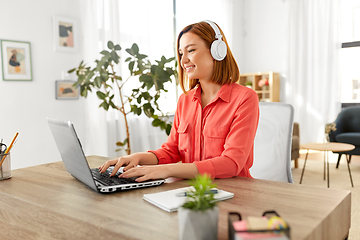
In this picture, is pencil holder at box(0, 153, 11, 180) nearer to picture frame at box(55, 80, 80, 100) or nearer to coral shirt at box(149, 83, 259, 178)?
coral shirt at box(149, 83, 259, 178)

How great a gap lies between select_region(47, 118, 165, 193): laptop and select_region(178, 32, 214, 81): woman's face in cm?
54

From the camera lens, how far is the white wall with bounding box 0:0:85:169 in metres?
3.25

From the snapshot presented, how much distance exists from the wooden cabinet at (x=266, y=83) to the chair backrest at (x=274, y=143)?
15.9 feet

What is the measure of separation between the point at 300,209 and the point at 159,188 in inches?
16.2

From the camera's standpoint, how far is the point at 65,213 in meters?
0.81

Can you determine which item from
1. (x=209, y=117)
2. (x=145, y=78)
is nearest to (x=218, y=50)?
(x=209, y=117)

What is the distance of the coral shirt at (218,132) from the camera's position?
118 centimetres

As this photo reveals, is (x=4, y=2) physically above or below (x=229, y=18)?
below

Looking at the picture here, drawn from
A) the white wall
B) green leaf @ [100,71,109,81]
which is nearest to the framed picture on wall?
the white wall

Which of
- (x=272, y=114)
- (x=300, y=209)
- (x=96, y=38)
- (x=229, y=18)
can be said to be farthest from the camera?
(x=229, y=18)

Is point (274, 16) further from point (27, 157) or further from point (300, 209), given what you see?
point (300, 209)

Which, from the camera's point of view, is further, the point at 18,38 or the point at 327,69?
the point at 327,69

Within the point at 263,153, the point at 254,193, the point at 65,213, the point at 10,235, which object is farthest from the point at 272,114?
the point at 10,235

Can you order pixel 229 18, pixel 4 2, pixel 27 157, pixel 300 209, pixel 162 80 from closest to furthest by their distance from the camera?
pixel 300 209 → pixel 162 80 → pixel 4 2 → pixel 27 157 → pixel 229 18
